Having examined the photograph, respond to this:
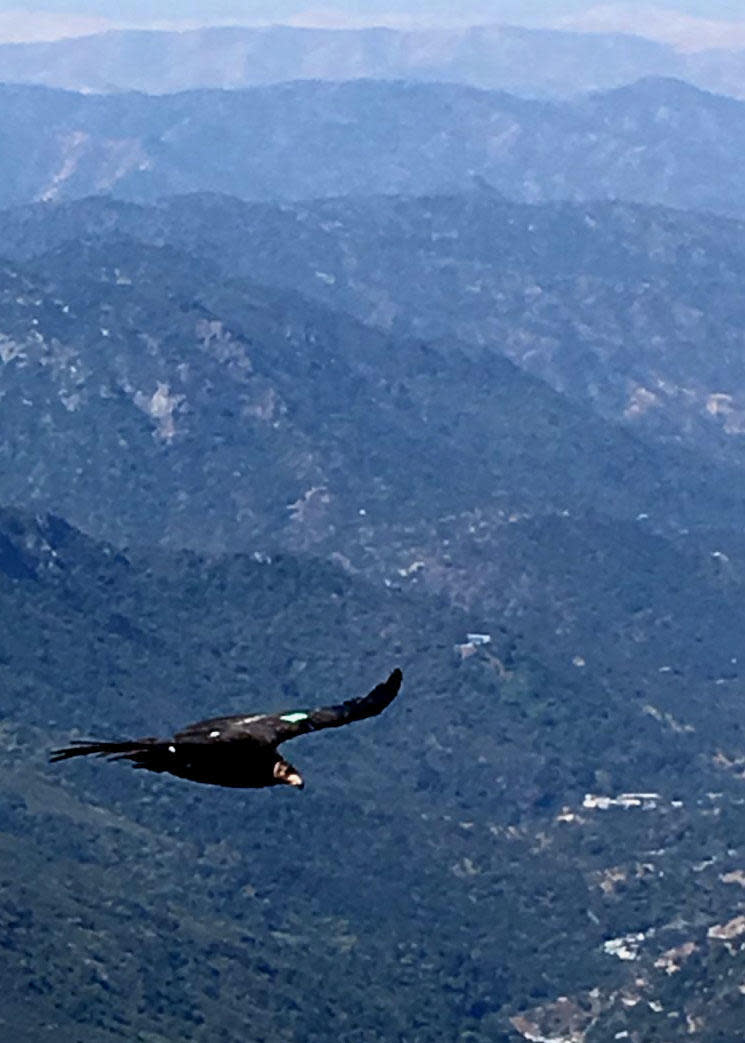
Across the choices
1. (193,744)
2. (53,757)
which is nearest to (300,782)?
(193,744)

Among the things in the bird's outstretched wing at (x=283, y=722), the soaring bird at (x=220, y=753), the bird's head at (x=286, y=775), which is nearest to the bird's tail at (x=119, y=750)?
the soaring bird at (x=220, y=753)

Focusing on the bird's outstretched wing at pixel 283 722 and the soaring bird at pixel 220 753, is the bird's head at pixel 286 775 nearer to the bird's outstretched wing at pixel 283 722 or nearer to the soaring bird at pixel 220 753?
the soaring bird at pixel 220 753

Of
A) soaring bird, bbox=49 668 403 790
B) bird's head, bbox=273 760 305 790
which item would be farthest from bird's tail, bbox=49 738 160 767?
bird's head, bbox=273 760 305 790

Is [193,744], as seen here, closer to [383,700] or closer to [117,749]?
[117,749]

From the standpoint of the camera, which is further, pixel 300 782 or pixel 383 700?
pixel 383 700
